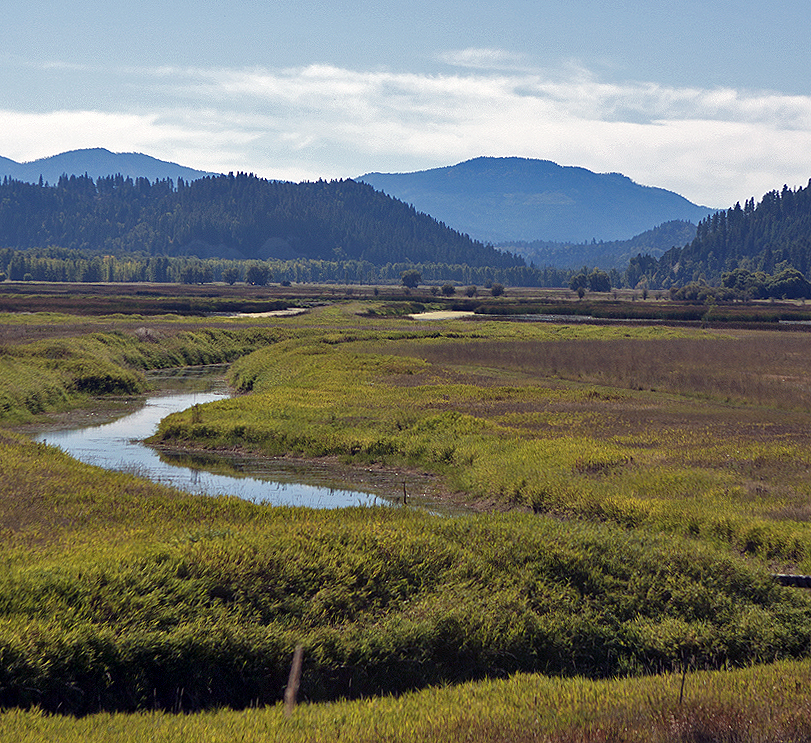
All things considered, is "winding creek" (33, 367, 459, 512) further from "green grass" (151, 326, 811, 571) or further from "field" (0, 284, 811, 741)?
"field" (0, 284, 811, 741)

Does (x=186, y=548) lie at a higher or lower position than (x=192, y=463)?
higher

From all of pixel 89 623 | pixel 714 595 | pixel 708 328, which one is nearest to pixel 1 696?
pixel 89 623

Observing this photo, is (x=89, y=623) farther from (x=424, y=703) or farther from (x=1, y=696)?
(x=424, y=703)

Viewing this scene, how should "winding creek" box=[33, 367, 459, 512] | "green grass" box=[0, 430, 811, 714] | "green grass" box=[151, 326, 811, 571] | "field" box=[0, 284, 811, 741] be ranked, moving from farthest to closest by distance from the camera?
"winding creek" box=[33, 367, 459, 512] → "green grass" box=[151, 326, 811, 571] → "green grass" box=[0, 430, 811, 714] → "field" box=[0, 284, 811, 741]

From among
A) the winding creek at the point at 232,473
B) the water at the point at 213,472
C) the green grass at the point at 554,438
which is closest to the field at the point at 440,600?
the green grass at the point at 554,438

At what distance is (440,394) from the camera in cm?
4738

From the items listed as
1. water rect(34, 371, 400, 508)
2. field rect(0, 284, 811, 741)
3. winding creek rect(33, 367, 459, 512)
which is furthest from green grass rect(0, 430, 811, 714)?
winding creek rect(33, 367, 459, 512)

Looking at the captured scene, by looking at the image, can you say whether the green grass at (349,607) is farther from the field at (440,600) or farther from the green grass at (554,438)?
the green grass at (554,438)

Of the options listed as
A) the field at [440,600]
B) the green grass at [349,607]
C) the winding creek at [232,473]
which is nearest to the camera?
the field at [440,600]

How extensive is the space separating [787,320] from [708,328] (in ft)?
87.2

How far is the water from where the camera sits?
28.3 metres

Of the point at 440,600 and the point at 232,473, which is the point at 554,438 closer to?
the point at 232,473

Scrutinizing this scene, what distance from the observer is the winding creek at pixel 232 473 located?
92.3 ft

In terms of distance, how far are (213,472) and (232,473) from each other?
83 centimetres
